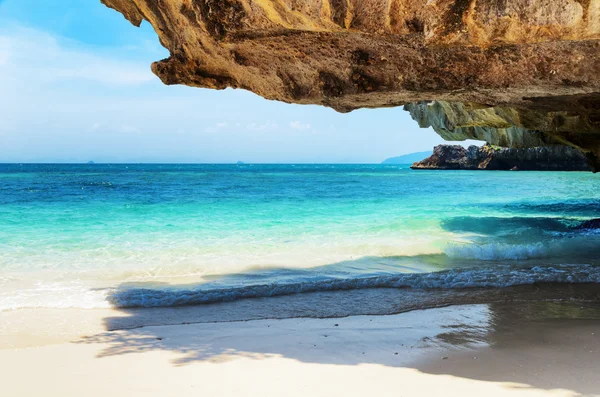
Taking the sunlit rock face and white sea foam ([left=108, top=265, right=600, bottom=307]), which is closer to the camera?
the sunlit rock face

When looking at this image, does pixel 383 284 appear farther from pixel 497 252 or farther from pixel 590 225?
pixel 590 225

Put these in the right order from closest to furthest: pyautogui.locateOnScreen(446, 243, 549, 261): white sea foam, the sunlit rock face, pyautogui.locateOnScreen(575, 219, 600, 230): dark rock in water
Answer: the sunlit rock face, pyautogui.locateOnScreen(446, 243, 549, 261): white sea foam, pyautogui.locateOnScreen(575, 219, 600, 230): dark rock in water

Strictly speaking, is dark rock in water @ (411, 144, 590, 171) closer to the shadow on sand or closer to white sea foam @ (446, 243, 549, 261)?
white sea foam @ (446, 243, 549, 261)

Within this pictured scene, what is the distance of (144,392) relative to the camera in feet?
13.0

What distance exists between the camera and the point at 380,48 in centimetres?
478

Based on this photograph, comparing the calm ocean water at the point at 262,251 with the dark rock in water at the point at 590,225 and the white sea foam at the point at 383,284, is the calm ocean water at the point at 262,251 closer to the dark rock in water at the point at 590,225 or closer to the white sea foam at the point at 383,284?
the white sea foam at the point at 383,284

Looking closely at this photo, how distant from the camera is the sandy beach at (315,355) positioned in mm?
4012

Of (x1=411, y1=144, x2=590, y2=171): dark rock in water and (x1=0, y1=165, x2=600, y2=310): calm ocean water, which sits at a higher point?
(x1=411, y1=144, x2=590, y2=171): dark rock in water

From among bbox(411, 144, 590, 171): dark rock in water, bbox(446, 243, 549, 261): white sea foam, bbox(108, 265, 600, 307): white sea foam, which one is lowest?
bbox(446, 243, 549, 261): white sea foam

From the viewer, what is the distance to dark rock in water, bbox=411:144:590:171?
5675 centimetres

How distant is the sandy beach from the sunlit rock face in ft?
8.33

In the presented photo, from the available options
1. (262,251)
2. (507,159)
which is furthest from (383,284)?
(507,159)

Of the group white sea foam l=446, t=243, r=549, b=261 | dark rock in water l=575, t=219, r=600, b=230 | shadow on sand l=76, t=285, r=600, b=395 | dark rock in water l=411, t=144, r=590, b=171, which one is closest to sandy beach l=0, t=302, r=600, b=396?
shadow on sand l=76, t=285, r=600, b=395

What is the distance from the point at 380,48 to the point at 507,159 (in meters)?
63.8
